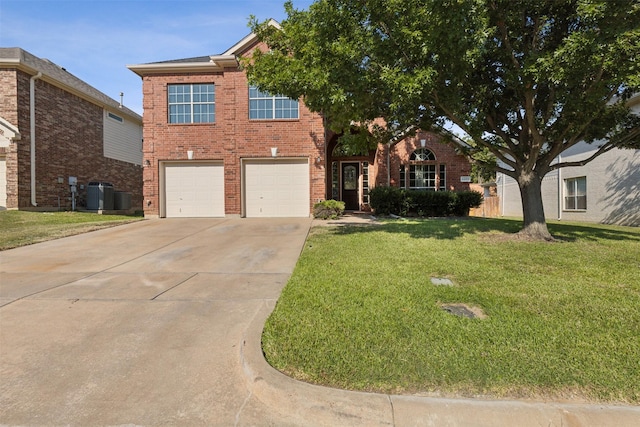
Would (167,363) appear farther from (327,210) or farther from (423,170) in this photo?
(423,170)

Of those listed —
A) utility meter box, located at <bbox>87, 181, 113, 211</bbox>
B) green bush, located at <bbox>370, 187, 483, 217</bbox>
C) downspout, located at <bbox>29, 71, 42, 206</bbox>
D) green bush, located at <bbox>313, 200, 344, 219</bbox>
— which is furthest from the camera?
utility meter box, located at <bbox>87, 181, 113, 211</bbox>

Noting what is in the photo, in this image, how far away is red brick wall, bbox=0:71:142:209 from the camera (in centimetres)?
1406

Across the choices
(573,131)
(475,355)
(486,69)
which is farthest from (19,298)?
(573,131)

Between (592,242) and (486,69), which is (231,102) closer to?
(486,69)

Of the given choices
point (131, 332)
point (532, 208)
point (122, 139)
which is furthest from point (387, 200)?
point (122, 139)

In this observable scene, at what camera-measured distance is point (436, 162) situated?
16.8 metres

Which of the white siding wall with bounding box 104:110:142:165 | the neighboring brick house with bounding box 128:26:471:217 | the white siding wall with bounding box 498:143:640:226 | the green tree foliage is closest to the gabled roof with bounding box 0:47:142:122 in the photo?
the white siding wall with bounding box 104:110:142:165

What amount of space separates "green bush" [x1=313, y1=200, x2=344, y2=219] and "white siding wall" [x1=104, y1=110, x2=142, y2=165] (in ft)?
44.6

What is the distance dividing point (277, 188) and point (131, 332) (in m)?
11.2

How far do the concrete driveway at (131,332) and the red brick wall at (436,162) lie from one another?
10459 millimetres

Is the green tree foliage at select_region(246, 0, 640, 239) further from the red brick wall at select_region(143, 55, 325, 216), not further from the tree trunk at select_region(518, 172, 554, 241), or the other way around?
the red brick wall at select_region(143, 55, 325, 216)

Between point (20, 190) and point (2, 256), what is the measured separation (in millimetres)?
9295

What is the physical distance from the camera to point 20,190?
14.2m

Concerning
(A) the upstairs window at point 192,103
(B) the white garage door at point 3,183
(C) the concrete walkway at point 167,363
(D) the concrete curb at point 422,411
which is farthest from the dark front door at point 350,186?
(D) the concrete curb at point 422,411
